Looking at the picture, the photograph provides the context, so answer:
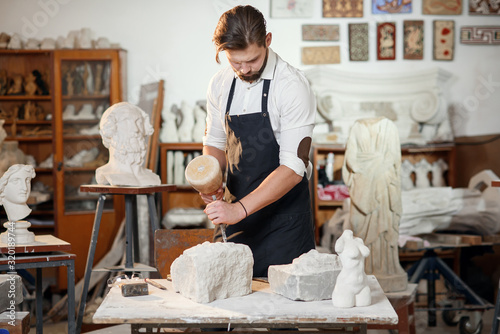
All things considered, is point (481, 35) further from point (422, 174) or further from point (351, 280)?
point (351, 280)

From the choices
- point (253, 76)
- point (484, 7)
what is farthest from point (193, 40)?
point (253, 76)

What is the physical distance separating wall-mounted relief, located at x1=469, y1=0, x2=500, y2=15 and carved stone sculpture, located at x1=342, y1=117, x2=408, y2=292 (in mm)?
3241

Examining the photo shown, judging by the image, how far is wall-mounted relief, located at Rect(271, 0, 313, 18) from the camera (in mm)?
6680

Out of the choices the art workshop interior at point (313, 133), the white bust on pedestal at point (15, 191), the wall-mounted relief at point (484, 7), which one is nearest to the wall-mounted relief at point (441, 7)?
the art workshop interior at point (313, 133)

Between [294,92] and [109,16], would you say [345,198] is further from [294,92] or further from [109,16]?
[294,92]

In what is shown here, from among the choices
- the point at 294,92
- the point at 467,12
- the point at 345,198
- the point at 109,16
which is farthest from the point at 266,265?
the point at 467,12

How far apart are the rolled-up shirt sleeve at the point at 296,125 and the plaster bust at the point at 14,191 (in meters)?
1.74

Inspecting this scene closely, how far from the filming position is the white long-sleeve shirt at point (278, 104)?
2.64 meters

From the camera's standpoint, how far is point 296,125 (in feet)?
8.68

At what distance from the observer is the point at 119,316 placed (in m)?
1.92

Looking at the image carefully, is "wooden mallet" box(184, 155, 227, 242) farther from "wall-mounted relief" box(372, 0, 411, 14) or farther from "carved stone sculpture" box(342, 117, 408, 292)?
"wall-mounted relief" box(372, 0, 411, 14)

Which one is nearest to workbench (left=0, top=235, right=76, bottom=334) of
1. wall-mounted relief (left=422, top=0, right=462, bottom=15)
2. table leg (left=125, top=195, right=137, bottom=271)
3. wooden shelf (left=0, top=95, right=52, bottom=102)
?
table leg (left=125, top=195, right=137, bottom=271)

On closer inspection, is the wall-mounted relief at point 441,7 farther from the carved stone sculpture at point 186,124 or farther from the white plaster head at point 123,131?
the white plaster head at point 123,131

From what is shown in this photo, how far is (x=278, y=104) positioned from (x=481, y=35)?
4.93 m
